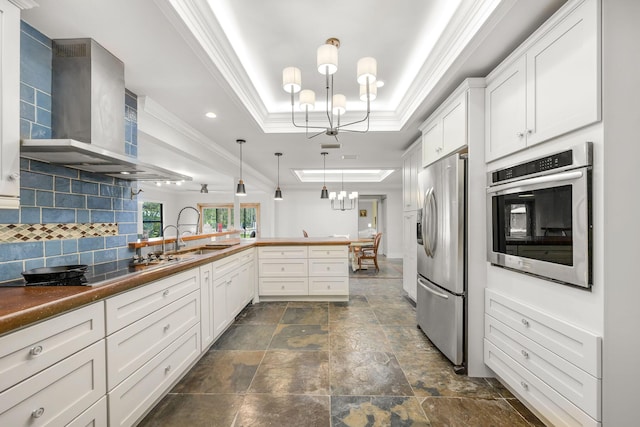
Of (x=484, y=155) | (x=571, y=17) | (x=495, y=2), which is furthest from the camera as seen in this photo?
(x=484, y=155)

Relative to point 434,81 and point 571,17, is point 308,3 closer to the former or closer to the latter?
point 434,81

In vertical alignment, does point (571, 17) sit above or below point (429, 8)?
below

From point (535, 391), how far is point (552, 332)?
41 centimetres

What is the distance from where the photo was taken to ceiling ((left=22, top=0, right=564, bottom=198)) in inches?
59.6

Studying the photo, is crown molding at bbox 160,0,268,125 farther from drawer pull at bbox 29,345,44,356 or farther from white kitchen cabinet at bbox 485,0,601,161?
white kitchen cabinet at bbox 485,0,601,161

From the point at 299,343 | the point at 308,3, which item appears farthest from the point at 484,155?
the point at 299,343

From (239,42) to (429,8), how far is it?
1382 millimetres

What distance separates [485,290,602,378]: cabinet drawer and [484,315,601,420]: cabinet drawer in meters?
0.03

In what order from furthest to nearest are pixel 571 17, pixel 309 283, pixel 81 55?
pixel 309 283 < pixel 81 55 < pixel 571 17

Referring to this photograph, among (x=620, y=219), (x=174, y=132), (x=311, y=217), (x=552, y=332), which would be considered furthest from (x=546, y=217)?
(x=311, y=217)

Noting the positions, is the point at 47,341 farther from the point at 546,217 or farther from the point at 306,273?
the point at 306,273

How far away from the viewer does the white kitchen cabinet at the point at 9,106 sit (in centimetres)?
123

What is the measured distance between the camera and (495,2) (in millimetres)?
1438

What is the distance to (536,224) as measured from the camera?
5.10 feet
